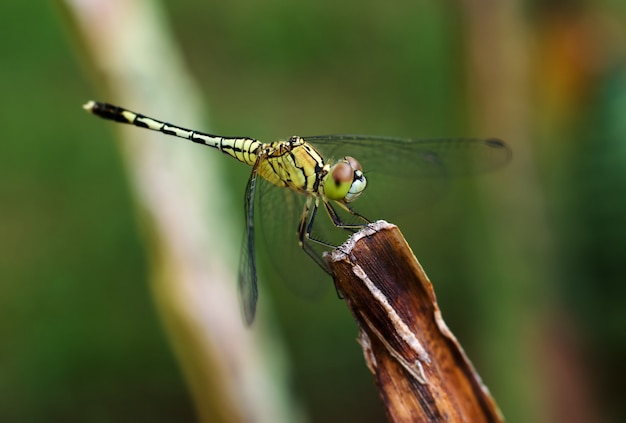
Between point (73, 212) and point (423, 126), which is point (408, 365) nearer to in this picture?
point (73, 212)

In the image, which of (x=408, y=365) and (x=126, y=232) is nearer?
(x=408, y=365)

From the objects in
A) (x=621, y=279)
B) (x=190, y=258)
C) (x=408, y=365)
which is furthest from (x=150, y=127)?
(x=621, y=279)

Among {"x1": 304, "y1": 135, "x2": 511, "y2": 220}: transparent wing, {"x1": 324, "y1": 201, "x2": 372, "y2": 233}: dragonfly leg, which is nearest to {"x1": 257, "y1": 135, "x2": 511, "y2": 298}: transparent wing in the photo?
{"x1": 304, "y1": 135, "x2": 511, "y2": 220}: transparent wing

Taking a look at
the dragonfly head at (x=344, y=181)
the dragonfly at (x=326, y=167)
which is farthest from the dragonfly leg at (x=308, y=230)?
the dragonfly head at (x=344, y=181)

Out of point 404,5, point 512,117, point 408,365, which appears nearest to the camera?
point 408,365

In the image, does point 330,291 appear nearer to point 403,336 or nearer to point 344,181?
point 344,181

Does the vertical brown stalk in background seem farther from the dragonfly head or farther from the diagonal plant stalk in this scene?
the dragonfly head

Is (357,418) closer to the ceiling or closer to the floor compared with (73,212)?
closer to the floor

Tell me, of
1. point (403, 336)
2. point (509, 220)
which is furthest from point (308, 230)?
point (509, 220)
